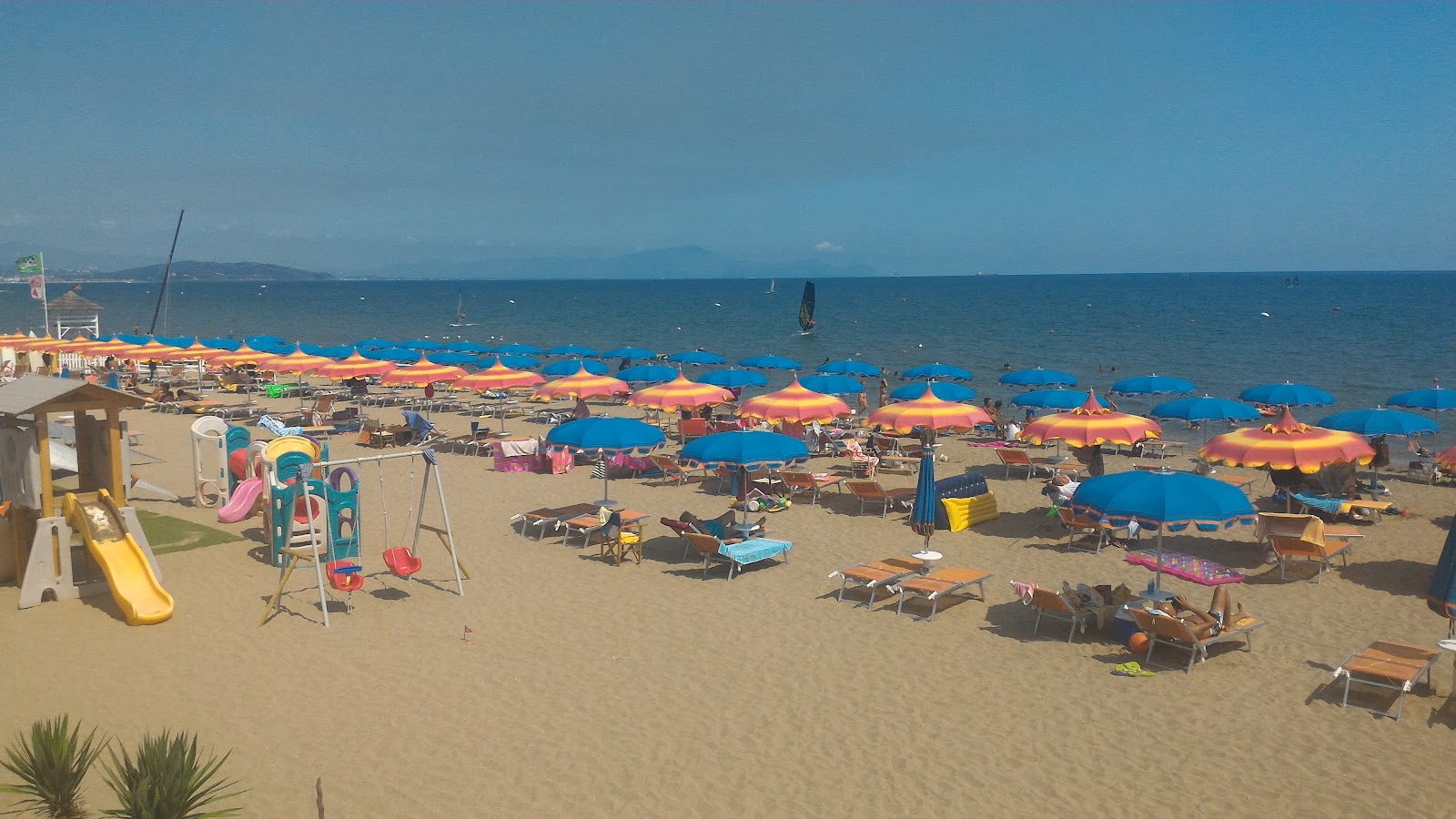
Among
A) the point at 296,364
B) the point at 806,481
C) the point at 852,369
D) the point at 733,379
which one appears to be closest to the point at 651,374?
the point at 733,379

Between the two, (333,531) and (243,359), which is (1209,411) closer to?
(333,531)

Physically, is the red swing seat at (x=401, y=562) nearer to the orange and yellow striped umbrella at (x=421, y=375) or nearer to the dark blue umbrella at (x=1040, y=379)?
the orange and yellow striped umbrella at (x=421, y=375)

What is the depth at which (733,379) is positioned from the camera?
22.0 metres

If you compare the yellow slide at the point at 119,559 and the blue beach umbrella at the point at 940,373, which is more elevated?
the blue beach umbrella at the point at 940,373

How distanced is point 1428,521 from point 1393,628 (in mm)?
5690

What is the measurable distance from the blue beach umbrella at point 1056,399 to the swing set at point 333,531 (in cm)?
1297

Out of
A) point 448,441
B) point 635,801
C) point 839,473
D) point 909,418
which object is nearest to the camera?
point 635,801

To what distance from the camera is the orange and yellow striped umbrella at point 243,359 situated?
85.3ft

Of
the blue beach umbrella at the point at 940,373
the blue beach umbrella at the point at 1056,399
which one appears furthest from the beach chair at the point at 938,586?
the blue beach umbrella at the point at 940,373

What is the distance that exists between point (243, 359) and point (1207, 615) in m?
24.9

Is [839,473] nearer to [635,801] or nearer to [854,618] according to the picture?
[854,618]

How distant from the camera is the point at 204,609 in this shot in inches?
393

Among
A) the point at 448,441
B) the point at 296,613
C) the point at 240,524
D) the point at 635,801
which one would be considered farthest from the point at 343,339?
the point at 635,801

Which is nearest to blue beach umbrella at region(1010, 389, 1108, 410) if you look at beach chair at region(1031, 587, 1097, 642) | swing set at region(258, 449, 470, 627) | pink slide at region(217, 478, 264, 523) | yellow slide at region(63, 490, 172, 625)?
beach chair at region(1031, 587, 1097, 642)
